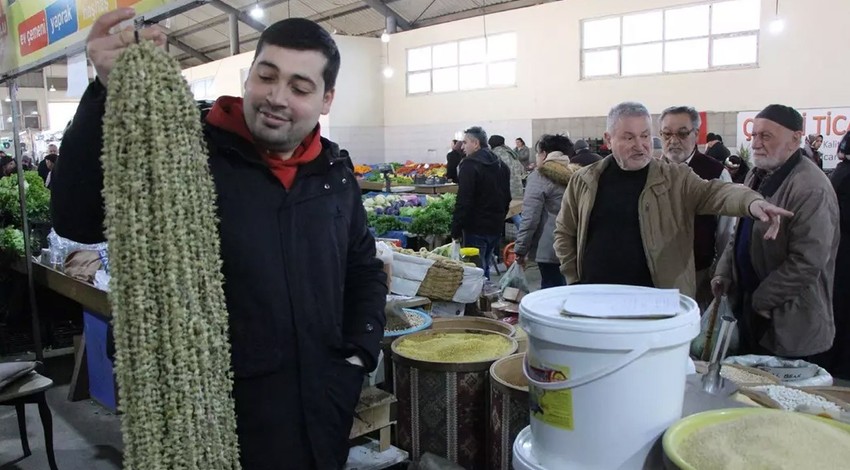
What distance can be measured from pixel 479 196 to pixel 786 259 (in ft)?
11.0

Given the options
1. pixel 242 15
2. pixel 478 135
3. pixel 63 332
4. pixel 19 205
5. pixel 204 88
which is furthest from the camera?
pixel 204 88

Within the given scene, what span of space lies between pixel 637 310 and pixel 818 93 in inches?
459

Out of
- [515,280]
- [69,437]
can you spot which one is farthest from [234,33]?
[69,437]

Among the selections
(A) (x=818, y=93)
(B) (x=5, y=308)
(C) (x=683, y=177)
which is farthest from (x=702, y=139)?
(B) (x=5, y=308)

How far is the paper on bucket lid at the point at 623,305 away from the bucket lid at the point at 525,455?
0.34 m

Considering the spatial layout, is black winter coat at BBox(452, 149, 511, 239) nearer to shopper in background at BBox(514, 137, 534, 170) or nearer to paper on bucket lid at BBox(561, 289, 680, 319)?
paper on bucket lid at BBox(561, 289, 680, 319)

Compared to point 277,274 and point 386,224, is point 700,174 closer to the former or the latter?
point 277,274

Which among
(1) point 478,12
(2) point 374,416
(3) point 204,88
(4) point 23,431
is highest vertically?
(1) point 478,12

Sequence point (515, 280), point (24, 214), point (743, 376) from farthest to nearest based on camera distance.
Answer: point (515, 280), point (24, 214), point (743, 376)

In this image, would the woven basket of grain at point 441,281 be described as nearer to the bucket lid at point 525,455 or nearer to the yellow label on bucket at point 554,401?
the bucket lid at point 525,455

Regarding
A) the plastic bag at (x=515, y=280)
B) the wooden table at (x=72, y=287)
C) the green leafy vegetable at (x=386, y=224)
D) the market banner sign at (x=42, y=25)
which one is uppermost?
the market banner sign at (x=42, y=25)

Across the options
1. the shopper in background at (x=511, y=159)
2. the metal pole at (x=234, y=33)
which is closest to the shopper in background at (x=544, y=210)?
the shopper in background at (x=511, y=159)

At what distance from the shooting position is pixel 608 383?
4.48 ft

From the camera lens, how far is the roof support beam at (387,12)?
16984 mm
